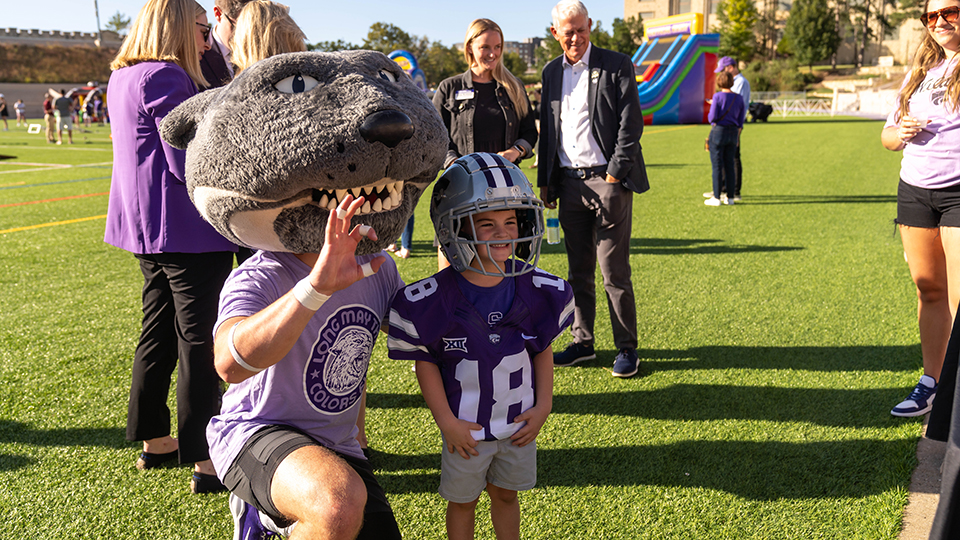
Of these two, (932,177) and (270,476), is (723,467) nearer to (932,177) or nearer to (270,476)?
(932,177)

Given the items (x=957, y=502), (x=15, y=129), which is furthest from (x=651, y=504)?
(x=15, y=129)

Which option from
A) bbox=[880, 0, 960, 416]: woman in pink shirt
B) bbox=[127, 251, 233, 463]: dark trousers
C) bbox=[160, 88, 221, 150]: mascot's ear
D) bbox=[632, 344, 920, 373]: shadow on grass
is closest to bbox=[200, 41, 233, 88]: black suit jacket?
bbox=[127, 251, 233, 463]: dark trousers

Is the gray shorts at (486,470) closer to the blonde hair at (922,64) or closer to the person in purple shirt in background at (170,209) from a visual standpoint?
the person in purple shirt in background at (170,209)

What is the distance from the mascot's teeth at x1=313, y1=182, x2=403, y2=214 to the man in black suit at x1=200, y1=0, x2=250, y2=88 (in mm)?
1574

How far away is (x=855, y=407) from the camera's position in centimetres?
365

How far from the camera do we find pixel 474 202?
2.08 metres

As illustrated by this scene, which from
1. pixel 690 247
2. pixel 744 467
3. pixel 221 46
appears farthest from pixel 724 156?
pixel 221 46

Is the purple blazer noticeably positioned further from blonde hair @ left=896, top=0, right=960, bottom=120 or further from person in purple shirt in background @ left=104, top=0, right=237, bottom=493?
blonde hair @ left=896, top=0, right=960, bottom=120

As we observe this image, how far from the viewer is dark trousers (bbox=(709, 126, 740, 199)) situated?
9.57m

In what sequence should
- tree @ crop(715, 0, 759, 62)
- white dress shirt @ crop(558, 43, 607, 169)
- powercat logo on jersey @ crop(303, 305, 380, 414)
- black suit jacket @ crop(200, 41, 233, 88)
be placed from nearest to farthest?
powercat logo on jersey @ crop(303, 305, 380, 414), black suit jacket @ crop(200, 41, 233, 88), white dress shirt @ crop(558, 43, 607, 169), tree @ crop(715, 0, 759, 62)

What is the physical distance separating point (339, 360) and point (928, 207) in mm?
3066

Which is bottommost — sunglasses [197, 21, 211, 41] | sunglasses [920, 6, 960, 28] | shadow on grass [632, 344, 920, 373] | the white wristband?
shadow on grass [632, 344, 920, 373]

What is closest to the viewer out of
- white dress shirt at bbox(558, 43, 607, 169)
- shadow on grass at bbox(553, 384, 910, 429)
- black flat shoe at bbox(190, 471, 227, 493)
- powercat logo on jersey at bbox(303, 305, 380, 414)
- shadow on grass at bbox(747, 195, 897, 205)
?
powercat logo on jersey at bbox(303, 305, 380, 414)

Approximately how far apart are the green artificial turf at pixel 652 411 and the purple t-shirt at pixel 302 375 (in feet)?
2.71
